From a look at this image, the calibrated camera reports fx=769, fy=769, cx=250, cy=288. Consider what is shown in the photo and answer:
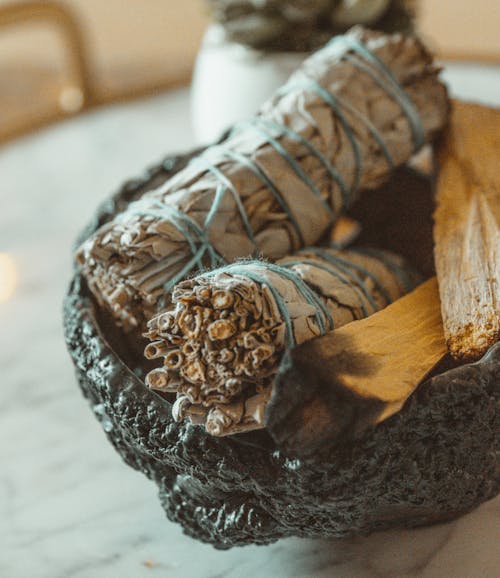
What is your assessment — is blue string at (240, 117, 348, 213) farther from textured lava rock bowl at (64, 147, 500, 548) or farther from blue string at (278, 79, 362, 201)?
textured lava rock bowl at (64, 147, 500, 548)

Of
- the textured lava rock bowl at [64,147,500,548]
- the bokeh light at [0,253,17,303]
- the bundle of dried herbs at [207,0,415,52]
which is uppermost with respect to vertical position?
the bundle of dried herbs at [207,0,415,52]

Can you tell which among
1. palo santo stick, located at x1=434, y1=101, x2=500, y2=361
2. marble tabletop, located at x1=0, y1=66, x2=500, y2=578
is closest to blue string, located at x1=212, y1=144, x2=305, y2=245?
palo santo stick, located at x1=434, y1=101, x2=500, y2=361

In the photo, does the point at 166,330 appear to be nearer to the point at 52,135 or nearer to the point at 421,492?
the point at 421,492

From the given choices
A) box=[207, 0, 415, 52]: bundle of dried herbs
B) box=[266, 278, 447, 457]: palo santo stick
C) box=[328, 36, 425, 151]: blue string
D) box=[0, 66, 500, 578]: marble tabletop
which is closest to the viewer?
box=[266, 278, 447, 457]: palo santo stick

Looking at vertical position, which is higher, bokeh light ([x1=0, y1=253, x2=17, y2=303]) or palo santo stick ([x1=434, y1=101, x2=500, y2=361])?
palo santo stick ([x1=434, y1=101, x2=500, y2=361])

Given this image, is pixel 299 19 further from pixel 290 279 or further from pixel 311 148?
pixel 290 279

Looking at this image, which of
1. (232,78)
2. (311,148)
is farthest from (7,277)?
(311,148)

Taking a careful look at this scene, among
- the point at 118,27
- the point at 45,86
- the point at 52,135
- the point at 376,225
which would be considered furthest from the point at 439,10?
the point at 376,225
